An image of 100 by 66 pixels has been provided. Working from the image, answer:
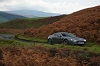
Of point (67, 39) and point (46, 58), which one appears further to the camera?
point (67, 39)

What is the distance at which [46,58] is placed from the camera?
16.5 m

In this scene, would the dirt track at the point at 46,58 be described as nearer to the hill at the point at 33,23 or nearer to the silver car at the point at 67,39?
the silver car at the point at 67,39

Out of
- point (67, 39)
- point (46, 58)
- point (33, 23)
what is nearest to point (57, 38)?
point (67, 39)

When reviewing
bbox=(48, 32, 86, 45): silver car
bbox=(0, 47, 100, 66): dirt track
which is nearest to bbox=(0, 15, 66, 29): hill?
bbox=(48, 32, 86, 45): silver car

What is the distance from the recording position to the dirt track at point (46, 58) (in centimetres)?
A: 1420

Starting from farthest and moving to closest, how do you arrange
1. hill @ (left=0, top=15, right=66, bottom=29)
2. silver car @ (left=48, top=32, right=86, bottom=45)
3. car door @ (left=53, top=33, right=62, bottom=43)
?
hill @ (left=0, top=15, right=66, bottom=29) → car door @ (left=53, top=33, right=62, bottom=43) → silver car @ (left=48, top=32, right=86, bottom=45)

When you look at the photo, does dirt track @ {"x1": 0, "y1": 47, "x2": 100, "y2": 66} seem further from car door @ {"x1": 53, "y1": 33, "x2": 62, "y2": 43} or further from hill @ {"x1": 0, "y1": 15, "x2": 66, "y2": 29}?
hill @ {"x1": 0, "y1": 15, "x2": 66, "y2": 29}

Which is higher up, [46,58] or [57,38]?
[57,38]

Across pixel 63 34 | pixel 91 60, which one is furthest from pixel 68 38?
pixel 91 60

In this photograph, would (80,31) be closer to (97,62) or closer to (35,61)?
(97,62)

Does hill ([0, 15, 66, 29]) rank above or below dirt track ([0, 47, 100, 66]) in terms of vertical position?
below

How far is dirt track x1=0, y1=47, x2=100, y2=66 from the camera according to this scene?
14.2 m

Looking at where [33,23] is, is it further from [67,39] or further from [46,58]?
[46,58]

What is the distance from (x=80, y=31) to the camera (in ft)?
115
